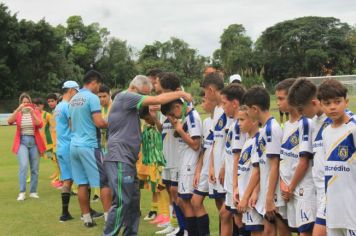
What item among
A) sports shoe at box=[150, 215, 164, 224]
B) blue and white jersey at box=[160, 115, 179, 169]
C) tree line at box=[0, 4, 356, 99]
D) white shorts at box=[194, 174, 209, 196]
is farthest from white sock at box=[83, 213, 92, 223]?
tree line at box=[0, 4, 356, 99]

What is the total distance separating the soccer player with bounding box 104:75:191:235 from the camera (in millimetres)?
5766

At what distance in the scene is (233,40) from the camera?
81188 millimetres

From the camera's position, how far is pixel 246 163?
475 centimetres

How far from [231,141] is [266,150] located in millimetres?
702

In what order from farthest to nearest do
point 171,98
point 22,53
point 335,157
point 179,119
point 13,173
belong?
point 22,53
point 13,173
point 179,119
point 171,98
point 335,157

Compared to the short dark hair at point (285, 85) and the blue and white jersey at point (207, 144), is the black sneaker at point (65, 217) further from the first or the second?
the short dark hair at point (285, 85)

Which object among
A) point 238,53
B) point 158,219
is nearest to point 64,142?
point 158,219

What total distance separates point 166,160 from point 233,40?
76.5 m

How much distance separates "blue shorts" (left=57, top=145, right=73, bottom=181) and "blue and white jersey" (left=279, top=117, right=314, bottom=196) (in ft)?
16.1

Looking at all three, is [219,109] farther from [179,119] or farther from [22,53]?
[22,53]

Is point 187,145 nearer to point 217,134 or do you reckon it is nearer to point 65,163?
point 217,134

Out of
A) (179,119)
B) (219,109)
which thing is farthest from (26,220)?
(219,109)

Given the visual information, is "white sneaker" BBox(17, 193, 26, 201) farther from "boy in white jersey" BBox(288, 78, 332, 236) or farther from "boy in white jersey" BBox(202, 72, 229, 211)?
"boy in white jersey" BBox(288, 78, 332, 236)

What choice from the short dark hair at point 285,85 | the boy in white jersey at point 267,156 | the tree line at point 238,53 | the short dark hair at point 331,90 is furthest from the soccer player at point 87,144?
the tree line at point 238,53
